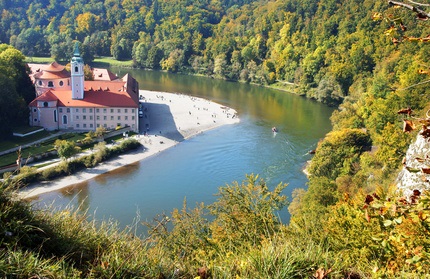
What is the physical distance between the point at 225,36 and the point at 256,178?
6108 centimetres

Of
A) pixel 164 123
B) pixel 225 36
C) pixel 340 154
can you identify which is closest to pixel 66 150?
pixel 164 123

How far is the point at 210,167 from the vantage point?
25016mm

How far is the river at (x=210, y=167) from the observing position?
20.1 metres

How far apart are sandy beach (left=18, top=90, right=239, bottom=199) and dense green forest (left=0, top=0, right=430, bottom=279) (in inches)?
292

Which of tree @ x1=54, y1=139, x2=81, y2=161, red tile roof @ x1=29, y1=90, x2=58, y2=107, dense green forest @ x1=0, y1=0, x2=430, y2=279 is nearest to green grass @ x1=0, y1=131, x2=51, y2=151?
red tile roof @ x1=29, y1=90, x2=58, y2=107

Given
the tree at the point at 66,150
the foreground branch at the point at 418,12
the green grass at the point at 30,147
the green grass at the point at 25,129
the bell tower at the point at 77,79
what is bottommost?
the green grass at the point at 30,147

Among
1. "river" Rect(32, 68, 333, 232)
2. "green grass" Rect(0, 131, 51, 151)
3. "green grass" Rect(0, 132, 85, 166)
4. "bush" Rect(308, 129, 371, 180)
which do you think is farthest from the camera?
"green grass" Rect(0, 131, 51, 151)

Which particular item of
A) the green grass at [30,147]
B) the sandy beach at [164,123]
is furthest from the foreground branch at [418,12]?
the green grass at [30,147]

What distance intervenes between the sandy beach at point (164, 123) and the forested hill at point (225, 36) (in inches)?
579

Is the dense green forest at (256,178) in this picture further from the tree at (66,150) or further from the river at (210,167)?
the tree at (66,150)

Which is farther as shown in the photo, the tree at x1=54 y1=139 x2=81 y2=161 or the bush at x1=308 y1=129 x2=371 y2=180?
the tree at x1=54 y1=139 x2=81 y2=161

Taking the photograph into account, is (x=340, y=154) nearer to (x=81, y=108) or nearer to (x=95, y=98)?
(x=95, y=98)

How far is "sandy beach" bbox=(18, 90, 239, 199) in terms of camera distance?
23.7 m

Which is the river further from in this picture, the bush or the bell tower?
the bell tower
